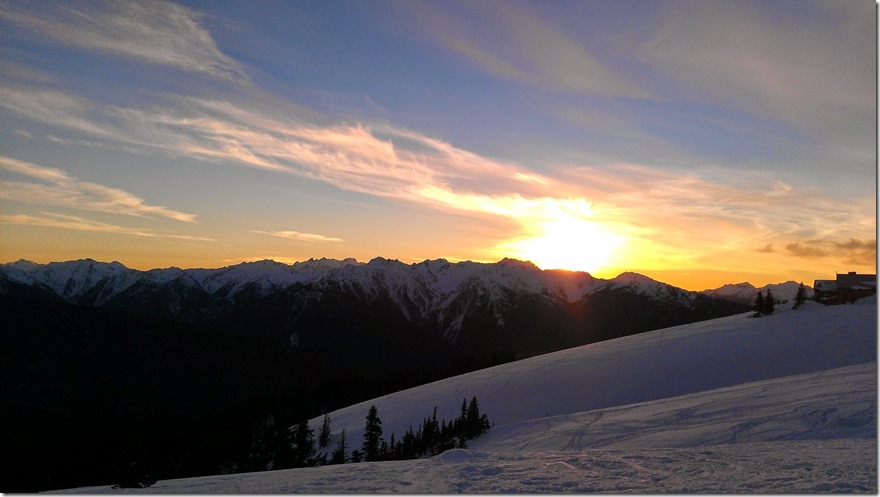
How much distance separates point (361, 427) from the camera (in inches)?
2785

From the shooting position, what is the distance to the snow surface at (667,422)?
1212 centimetres

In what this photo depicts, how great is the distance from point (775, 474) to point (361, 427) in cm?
6543

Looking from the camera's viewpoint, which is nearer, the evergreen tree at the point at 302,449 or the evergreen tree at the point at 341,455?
the evergreen tree at the point at 341,455

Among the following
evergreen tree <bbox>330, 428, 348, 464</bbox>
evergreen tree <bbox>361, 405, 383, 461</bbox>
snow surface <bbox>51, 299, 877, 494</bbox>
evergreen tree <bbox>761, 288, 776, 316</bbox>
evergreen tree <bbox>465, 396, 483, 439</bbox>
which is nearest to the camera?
snow surface <bbox>51, 299, 877, 494</bbox>

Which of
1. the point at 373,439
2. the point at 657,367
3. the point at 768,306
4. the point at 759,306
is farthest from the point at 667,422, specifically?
the point at 759,306

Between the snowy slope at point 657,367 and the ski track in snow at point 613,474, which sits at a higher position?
the ski track in snow at point 613,474

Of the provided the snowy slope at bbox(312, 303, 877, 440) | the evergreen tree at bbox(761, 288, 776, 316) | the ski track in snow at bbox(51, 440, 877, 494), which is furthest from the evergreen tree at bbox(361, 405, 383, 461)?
the evergreen tree at bbox(761, 288, 776, 316)

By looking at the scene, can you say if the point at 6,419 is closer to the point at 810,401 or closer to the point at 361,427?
the point at 361,427

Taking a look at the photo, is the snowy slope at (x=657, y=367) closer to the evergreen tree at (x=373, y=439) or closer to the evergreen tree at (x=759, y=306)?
the evergreen tree at (x=759, y=306)

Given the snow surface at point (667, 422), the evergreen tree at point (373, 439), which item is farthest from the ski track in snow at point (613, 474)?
the evergreen tree at point (373, 439)

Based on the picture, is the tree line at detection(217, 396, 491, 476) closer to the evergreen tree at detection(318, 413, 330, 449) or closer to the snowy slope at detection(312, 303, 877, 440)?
Result: the evergreen tree at detection(318, 413, 330, 449)

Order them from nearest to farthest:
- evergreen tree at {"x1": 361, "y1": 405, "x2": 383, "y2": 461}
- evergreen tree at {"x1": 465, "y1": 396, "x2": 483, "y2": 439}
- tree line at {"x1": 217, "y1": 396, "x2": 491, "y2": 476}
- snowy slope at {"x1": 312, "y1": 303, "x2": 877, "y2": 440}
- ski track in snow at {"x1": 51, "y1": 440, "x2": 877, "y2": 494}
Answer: ski track in snow at {"x1": 51, "y1": 440, "x2": 877, "y2": 494} → evergreen tree at {"x1": 465, "y1": 396, "x2": 483, "y2": 439} → tree line at {"x1": 217, "y1": 396, "x2": 491, "y2": 476} → snowy slope at {"x1": 312, "y1": 303, "x2": 877, "y2": 440} → evergreen tree at {"x1": 361, "y1": 405, "x2": 383, "y2": 461}

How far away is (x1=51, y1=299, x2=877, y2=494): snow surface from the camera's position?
12.1 metres

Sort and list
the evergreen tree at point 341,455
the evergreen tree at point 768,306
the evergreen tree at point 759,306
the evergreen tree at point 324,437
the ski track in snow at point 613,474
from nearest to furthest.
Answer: the ski track in snow at point 613,474 → the evergreen tree at point 341,455 → the evergreen tree at point 324,437 → the evergreen tree at point 768,306 → the evergreen tree at point 759,306
